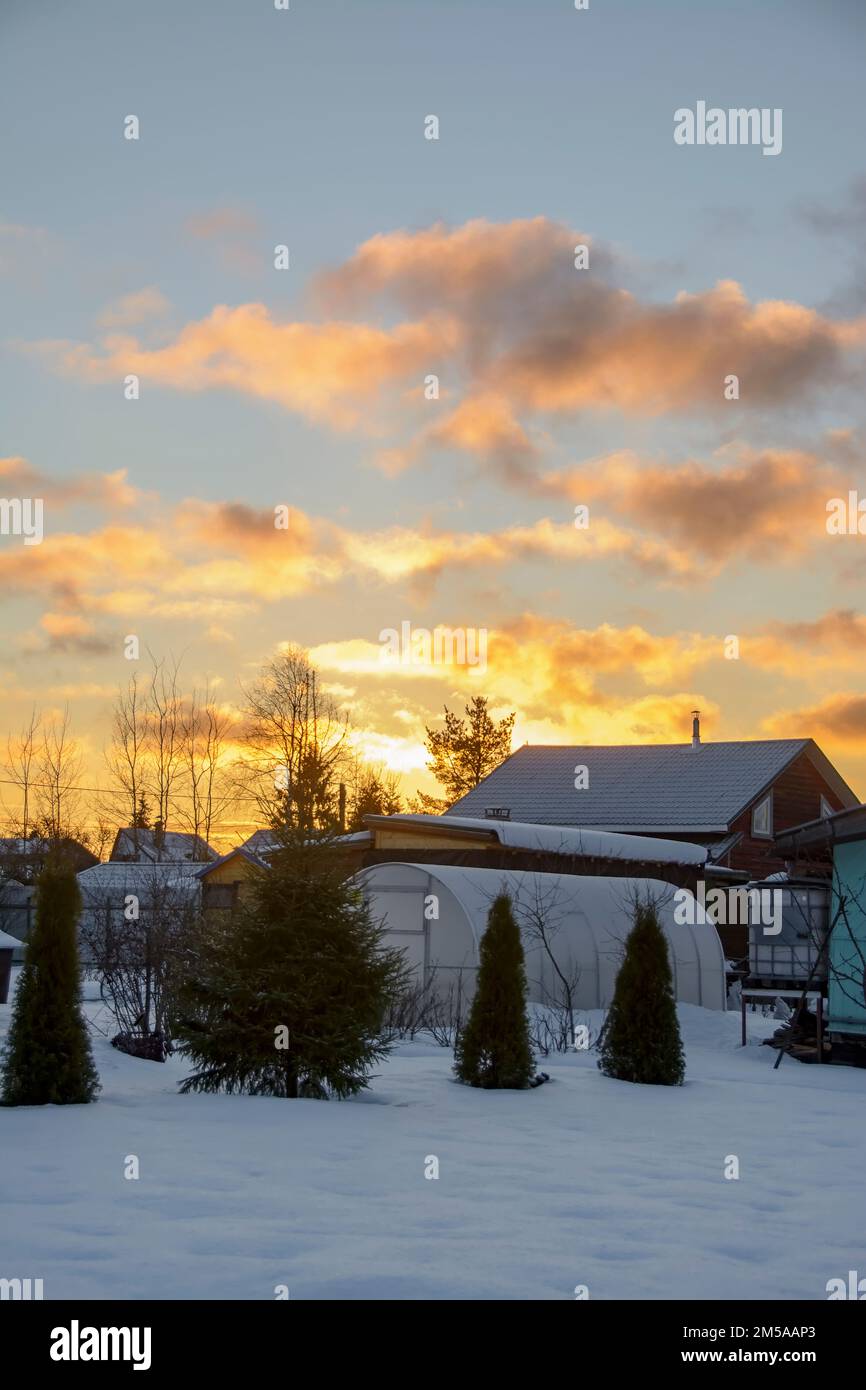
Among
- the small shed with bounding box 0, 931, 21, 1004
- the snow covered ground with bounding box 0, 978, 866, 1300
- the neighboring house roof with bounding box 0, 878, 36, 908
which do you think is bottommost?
the snow covered ground with bounding box 0, 978, 866, 1300

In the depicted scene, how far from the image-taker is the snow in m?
28.3

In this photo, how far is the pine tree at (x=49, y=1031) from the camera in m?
9.98

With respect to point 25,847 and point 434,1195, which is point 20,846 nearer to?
point 25,847

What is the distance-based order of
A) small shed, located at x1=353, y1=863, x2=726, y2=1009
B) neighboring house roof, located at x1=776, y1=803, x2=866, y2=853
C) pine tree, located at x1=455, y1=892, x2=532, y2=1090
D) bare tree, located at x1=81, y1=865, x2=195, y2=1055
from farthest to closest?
small shed, located at x1=353, y1=863, x2=726, y2=1009
neighboring house roof, located at x1=776, y1=803, x2=866, y2=853
bare tree, located at x1=81, y1=865, x2=195, y2=1055
pine tree, located at x1=455, y1=892, x2=532, y2=1090

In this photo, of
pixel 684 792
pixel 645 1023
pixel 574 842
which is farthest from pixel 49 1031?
pixel 684 792

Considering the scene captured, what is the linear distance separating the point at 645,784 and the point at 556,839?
32.3 ft

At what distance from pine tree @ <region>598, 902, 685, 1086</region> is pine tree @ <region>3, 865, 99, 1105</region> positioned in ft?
17.1

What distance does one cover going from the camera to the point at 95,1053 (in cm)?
1297

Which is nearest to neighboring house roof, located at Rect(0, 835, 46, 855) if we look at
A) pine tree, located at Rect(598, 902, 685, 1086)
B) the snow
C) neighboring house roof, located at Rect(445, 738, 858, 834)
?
the snow

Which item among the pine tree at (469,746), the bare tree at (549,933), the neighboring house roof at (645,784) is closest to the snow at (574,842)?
the neighboring house roof at (645,784)

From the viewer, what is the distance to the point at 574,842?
29438 millimetres

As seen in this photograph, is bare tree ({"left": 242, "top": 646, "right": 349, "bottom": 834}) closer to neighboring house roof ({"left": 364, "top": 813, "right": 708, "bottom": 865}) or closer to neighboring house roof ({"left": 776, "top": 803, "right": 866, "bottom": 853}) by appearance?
neighboring house roof ({"left": 364, "top": 813, "right": 708, "bottom": 865})
